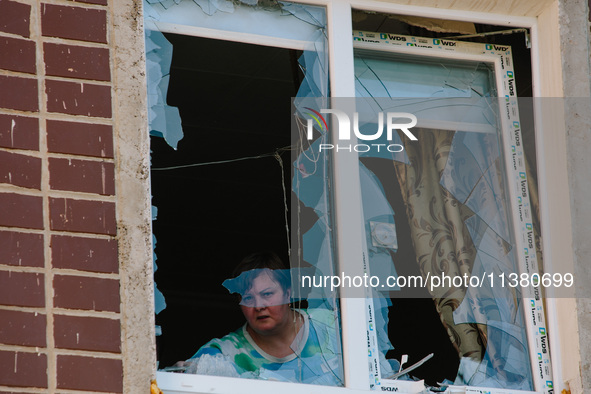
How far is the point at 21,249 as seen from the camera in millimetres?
3137

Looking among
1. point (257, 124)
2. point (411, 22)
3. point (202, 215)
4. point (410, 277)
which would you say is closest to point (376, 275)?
point (410, 277)

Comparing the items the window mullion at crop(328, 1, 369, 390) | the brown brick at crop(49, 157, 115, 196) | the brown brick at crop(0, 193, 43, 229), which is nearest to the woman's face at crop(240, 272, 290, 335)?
the window mullion at crop(328, 1, 369, 390)

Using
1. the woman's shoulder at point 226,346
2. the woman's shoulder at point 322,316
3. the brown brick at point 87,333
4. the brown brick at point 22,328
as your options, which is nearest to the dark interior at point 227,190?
the woman's shoulder at point 226,346

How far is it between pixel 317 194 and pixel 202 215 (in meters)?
3.54

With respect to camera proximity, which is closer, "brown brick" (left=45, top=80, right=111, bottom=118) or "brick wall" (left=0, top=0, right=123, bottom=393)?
"brick wall" (left=0, top=0, right=123, bottom=393)

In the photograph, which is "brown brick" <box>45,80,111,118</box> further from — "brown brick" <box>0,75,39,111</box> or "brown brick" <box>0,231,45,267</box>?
"brown brick" <box>0,231,45,267</box>

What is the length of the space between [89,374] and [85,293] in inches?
10.4

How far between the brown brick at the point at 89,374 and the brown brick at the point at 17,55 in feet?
3.31

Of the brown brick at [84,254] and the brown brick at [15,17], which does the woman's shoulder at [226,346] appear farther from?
the brown brick at [15,17]

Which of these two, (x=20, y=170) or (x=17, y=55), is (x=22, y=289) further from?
(x=17, y=55)

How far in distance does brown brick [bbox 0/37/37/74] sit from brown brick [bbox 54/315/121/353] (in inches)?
34.5

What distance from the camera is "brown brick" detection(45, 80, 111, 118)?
10.9ft

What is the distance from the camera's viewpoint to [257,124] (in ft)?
19.9

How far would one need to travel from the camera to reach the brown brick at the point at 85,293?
3.13 meters
